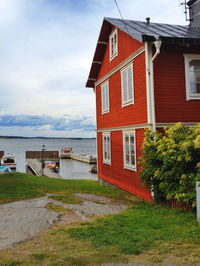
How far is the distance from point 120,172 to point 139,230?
7.74 metres

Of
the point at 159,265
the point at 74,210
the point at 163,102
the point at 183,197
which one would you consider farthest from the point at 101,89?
the point at 159,265

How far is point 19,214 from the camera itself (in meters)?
8.70

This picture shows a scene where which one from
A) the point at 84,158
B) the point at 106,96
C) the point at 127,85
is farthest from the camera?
the point at 84,158

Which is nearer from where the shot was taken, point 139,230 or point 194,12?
point 139,230

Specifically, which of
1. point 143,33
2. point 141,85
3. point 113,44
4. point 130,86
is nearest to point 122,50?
point 113,44

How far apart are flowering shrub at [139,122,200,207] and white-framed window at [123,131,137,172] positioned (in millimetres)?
2529

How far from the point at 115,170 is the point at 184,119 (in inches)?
222

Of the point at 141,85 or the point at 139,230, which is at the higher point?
the point at 141,85

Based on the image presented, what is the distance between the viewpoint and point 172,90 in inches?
427

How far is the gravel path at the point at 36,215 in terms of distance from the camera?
6523 mm

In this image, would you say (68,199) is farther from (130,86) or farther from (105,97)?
(105,97)

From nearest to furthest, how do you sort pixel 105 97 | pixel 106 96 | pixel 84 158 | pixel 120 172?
pixel 120 172
pixel 106 96
pixel 105 97
pixel 84 158

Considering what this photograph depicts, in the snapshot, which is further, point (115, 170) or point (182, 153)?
point (115, 170)

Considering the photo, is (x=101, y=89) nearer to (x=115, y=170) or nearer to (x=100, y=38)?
(x=100, y=38)
